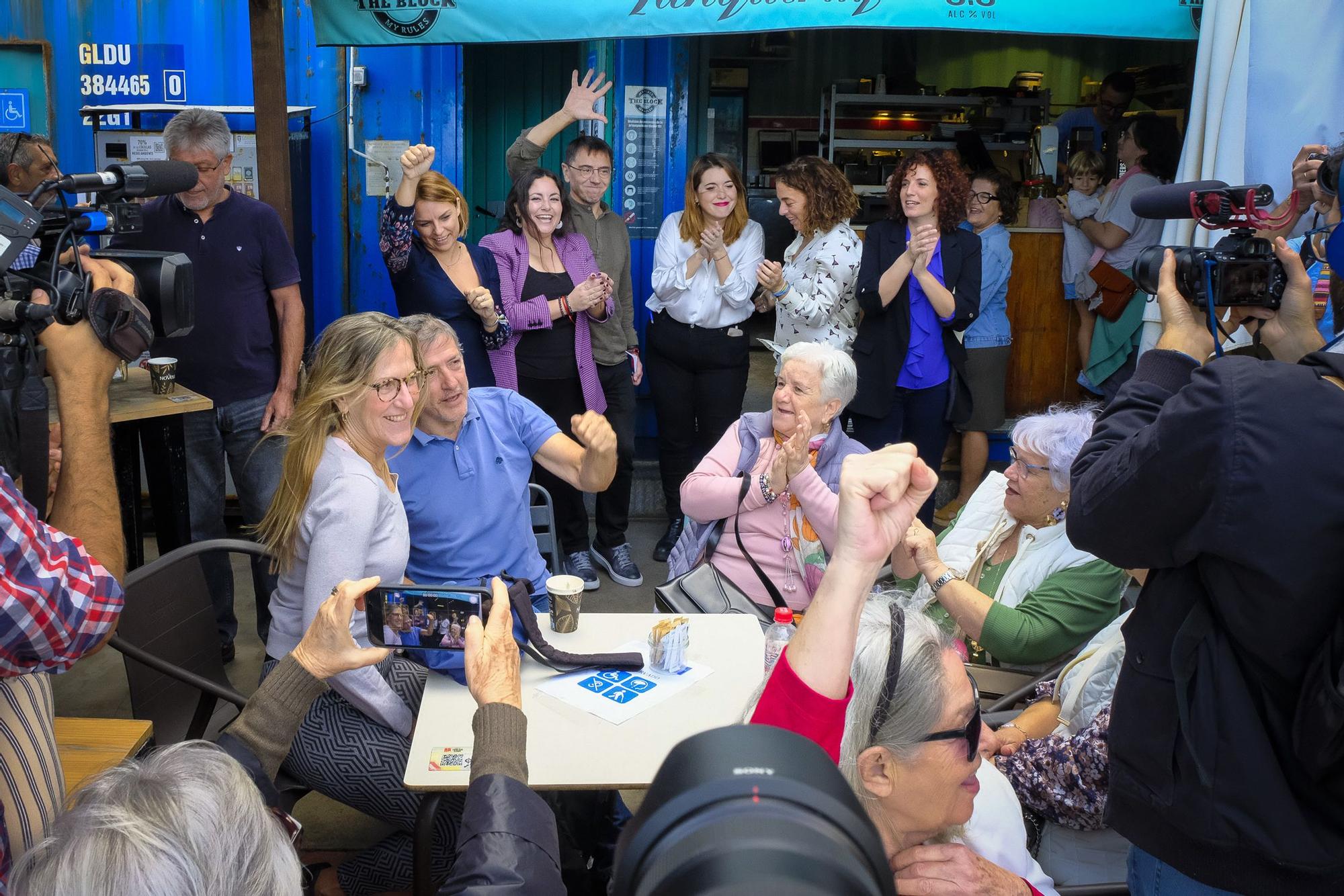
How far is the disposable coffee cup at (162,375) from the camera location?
4039mm

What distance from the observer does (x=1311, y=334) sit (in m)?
2.02

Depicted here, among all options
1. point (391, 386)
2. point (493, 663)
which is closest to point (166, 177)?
point (391, 386)

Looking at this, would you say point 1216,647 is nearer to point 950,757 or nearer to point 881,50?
point 950,757

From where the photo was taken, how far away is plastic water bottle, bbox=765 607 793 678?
8.80ft

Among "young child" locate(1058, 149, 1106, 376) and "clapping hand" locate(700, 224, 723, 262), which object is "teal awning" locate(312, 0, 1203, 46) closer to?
"clapping hand" locate(700, 224, 723, 262)

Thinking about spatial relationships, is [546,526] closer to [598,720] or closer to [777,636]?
[777,636]

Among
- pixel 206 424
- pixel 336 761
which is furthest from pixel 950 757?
pixel 206 424

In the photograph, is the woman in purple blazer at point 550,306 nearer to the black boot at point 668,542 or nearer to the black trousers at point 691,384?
the black trousers at point 691,384

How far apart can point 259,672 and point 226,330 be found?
131cm

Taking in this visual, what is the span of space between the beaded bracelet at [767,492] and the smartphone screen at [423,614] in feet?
4.40

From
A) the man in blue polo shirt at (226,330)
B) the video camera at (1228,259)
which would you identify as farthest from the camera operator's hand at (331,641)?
the man in blue polo shirt at (226,330)

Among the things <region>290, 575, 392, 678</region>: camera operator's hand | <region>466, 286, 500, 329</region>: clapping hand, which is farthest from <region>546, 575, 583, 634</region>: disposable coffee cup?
<region>466, 286, 500, 329</region>: clapping hand

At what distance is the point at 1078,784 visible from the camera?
7.52 feet

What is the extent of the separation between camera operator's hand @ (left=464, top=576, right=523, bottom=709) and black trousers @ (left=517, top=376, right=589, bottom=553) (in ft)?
10.3
